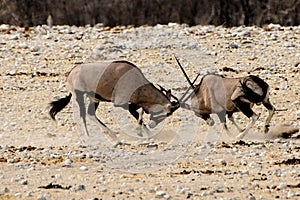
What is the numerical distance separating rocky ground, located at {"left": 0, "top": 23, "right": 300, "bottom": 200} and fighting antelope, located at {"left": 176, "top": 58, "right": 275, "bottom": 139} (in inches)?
10.8

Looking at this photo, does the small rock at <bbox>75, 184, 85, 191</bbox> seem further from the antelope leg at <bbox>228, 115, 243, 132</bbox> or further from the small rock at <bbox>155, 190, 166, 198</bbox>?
the antelope leg at <bbox>228, 115, 243, 132</bbox>

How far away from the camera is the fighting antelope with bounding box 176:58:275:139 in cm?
1491

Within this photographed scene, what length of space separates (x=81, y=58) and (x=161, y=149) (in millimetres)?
9975

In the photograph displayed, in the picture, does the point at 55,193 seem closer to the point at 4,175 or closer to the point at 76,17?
the point at 4,175

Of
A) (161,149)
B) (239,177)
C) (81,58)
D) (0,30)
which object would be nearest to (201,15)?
(0,30)

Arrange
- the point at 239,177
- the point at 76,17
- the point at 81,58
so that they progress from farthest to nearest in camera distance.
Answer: the point at 76,17, the point at 81,58, the point at 239,177

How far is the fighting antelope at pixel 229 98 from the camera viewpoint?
14.9 m

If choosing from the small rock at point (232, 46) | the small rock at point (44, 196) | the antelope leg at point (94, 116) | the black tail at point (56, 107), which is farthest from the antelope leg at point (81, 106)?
the small rock at point (232, 46)

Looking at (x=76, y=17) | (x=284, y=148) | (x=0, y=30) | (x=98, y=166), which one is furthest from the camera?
(x=76, y=17)

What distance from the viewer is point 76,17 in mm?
32219

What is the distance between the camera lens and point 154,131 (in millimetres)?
15047

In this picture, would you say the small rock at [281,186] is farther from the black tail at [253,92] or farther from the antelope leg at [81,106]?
the antelope leg at [81,106]

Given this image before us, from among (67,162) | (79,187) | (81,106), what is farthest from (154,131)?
(79,187)

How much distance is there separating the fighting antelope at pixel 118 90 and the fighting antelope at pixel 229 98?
0.84 meters
